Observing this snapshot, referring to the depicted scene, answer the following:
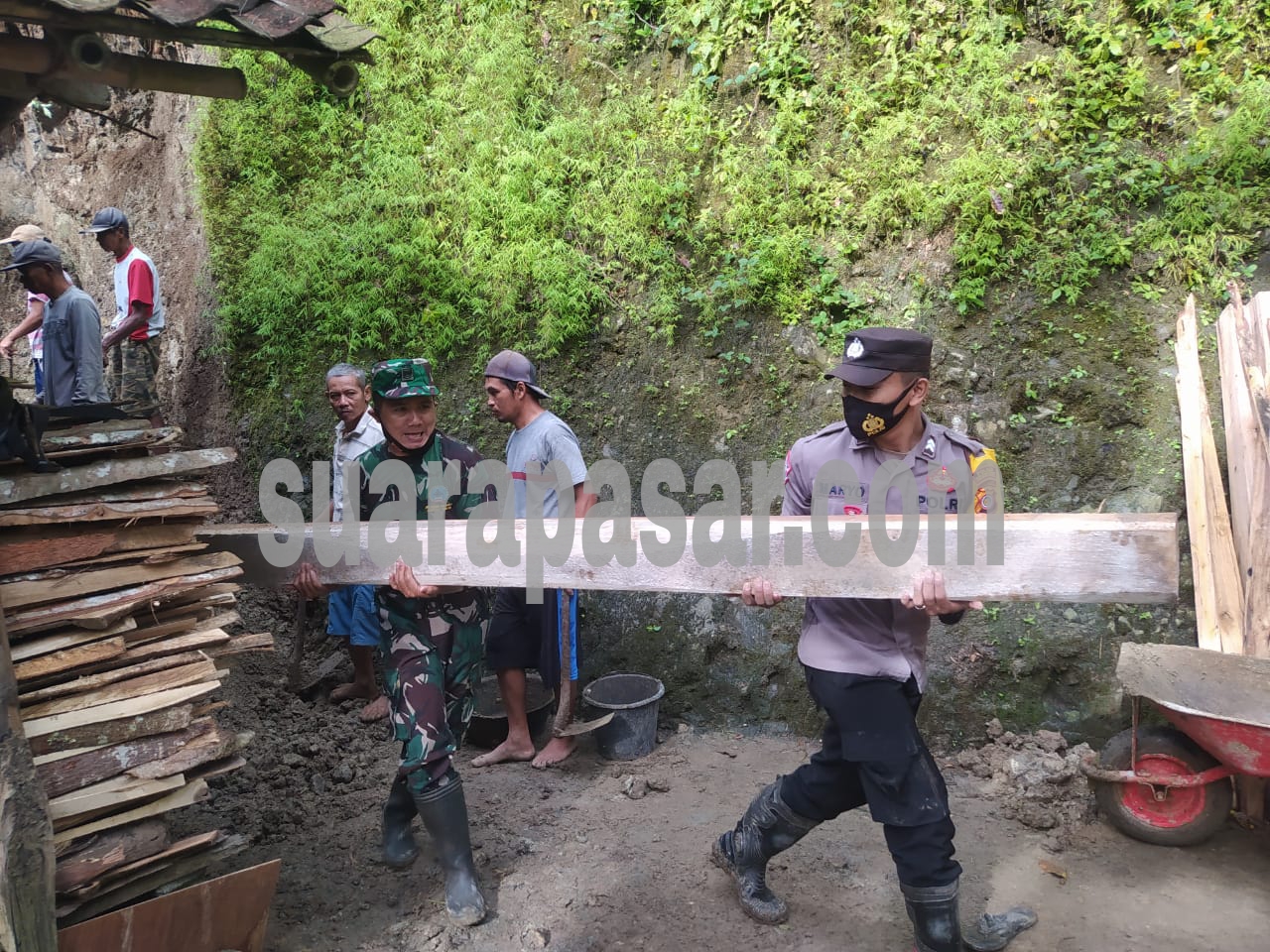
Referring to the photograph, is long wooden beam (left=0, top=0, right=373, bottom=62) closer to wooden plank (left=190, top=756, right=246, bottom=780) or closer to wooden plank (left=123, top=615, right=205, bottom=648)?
wooden plank (left=123, top=615, right=205, bottom=648)

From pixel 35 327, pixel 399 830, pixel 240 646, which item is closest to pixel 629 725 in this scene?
pixel 399 830

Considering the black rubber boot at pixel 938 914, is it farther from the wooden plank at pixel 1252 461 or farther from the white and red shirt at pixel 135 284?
the white and red shirt at pixel 135 284

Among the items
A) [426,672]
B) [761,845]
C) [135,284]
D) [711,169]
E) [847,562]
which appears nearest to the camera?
[847,562]

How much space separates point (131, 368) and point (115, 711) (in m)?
5.17

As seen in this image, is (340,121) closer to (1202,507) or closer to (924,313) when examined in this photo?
(924,313)

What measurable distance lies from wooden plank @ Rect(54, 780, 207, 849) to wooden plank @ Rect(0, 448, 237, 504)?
1.13 m

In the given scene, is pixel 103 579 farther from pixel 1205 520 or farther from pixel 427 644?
pixel 1205 520

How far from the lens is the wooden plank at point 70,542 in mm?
2938

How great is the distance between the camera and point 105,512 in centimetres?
309

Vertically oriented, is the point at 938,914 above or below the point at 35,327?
below

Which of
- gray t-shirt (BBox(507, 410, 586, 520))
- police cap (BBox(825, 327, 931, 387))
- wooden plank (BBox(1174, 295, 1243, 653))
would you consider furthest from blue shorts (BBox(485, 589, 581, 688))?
wooden plank (BBox(1174, 295, 1243, 653))

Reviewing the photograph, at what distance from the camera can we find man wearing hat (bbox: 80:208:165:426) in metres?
6.86

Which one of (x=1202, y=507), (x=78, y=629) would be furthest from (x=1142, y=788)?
(x=78, y=629)

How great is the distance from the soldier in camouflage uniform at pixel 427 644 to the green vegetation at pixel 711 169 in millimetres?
2642
